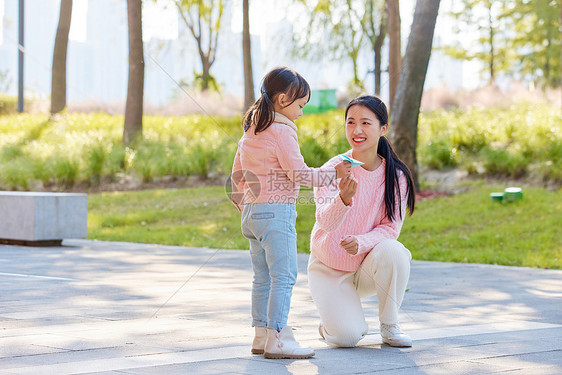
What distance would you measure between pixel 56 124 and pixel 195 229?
8535mm

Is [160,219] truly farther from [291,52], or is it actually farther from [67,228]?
[291,52]

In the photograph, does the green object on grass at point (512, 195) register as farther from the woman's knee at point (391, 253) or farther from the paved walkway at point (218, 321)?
the woman's knee at point (391, 253)

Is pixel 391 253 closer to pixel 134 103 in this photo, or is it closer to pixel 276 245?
pixel 276 245

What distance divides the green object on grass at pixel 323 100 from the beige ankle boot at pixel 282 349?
21593 mm

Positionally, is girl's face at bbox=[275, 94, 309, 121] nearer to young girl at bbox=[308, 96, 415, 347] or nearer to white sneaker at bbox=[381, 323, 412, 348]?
young girl at bbox=[308, 96, 415, 347]

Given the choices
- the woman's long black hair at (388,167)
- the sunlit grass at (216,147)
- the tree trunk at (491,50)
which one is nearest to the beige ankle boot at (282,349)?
the woman's long black hair at (388,167)

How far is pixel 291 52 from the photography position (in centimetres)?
2800

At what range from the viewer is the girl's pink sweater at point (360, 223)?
4562 mm

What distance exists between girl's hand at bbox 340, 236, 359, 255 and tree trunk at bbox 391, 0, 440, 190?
9.11 meters

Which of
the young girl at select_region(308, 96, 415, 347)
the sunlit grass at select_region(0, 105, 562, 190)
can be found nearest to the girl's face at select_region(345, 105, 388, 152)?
the young girl at select_region(308, 96, 415, 347)

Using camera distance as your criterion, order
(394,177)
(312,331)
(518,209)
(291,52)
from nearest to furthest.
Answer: (394,177) < (312,331) < (518,209) < (291,52)

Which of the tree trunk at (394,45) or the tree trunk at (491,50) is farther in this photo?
the tree trunk at (491,50)

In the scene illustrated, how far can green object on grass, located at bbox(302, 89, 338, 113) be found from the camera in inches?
1018

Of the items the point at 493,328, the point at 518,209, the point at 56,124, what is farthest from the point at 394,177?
the point at 56,124
